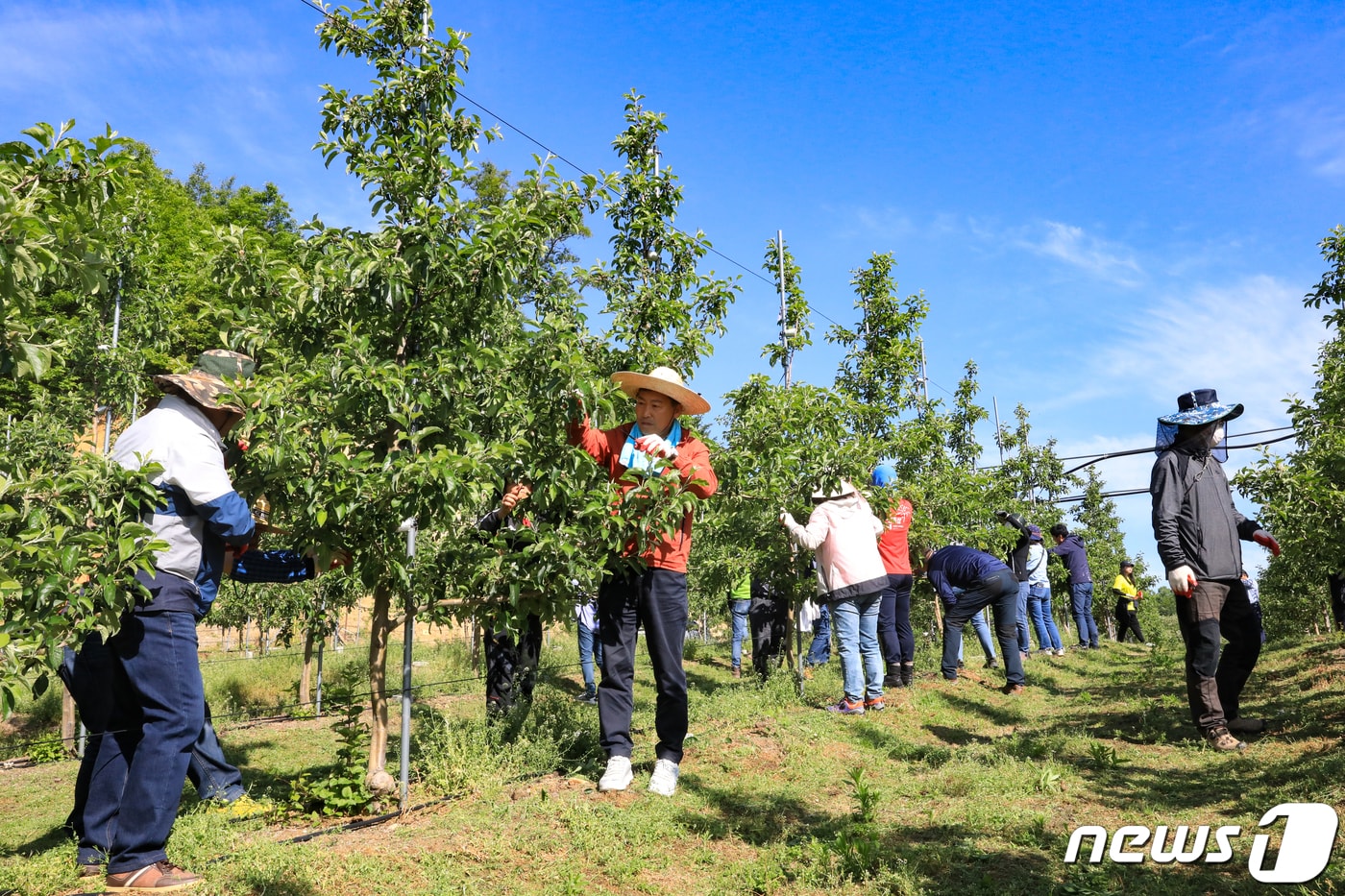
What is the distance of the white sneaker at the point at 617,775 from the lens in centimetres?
470

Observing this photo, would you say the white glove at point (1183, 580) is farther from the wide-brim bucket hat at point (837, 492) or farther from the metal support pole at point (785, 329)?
the metal support pole at point (785, 329)

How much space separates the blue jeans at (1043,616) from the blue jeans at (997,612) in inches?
214

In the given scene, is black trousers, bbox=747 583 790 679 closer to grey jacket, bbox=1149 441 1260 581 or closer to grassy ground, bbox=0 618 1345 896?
grassy ground, bbox=0 618 1345 896

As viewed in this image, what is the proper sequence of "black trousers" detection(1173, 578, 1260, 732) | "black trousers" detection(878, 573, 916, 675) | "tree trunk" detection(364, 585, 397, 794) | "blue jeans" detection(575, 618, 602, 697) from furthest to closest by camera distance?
"blue jeans" detection(575, 618, 602, 697) < "black trousers" detection(878, 573, 916, 675) < "black trousers" detection(1173, 578, 1260, 732) < "tree trunk" detection(364, 585, 397, 794)

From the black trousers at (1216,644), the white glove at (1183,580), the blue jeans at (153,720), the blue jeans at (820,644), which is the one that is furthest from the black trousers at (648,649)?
the blue jeans at (820,644)

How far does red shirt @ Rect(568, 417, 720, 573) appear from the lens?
4.91 meters

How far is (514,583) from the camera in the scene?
4648 millimetres

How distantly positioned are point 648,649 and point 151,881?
2444mm

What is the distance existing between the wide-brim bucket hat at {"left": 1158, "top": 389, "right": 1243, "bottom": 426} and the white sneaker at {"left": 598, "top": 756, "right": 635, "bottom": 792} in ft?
14.3

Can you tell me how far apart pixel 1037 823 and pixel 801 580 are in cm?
511

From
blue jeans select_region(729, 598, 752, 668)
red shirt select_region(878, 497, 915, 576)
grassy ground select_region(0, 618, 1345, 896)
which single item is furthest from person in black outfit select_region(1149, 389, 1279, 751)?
blue jeans select_region(729, 598, 752, 668)

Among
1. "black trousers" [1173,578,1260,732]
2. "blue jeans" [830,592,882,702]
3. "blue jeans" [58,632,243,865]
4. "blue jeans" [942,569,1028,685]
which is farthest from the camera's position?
"blue jeans" [942,569,1028,685]

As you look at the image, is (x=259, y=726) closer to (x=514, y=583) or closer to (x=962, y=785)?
(x=514, y=583)

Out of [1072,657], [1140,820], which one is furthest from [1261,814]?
[1072,657]
